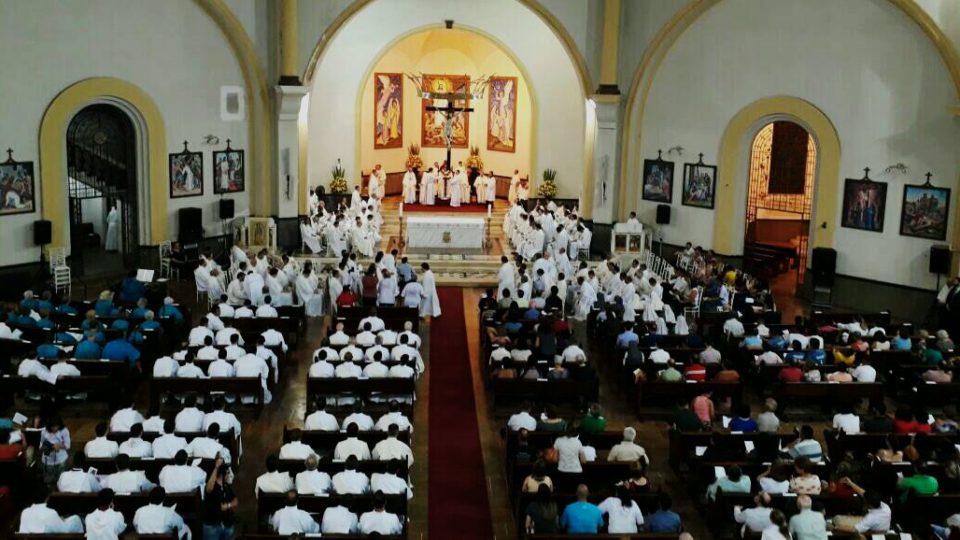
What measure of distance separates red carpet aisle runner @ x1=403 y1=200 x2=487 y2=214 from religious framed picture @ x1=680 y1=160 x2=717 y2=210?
860 cm

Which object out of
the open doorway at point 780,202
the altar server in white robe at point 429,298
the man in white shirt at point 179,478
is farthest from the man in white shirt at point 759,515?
the open doorway at point 780,202

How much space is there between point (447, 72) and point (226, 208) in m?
13.6

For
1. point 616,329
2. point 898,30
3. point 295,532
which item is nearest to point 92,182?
point 616,329

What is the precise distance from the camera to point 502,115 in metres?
37.5

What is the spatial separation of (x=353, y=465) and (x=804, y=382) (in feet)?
25.6

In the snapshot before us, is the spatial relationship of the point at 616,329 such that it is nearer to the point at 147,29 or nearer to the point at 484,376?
the point at 484,376

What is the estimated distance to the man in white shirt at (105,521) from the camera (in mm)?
10266

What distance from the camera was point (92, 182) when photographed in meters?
25.1

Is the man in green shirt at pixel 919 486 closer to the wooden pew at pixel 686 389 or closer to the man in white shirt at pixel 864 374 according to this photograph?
the wooden pew at pixel 686 389

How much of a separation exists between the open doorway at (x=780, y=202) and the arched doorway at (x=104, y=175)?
619 inches

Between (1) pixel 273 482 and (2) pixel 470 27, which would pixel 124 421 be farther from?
(2) pixel 470 27

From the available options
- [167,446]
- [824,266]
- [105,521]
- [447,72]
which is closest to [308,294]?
[167,446]

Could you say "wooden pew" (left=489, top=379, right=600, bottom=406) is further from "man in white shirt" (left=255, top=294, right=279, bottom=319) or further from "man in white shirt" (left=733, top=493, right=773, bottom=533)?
"man in white shirt" (left=255, top=294, right=279, bottom=319)

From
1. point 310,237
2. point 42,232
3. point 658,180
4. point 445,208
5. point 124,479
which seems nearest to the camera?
point 124,479
